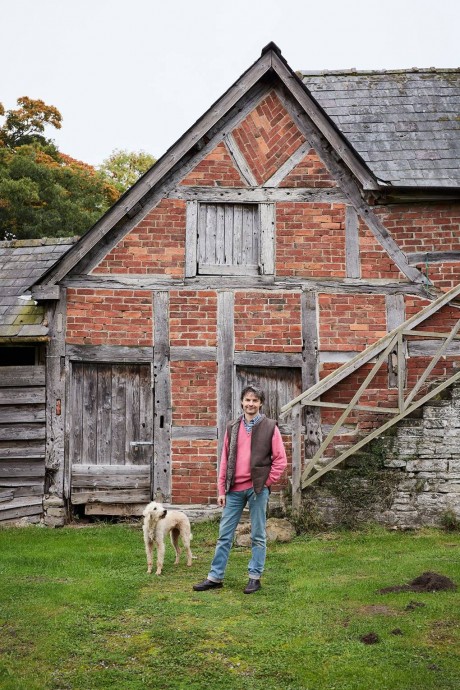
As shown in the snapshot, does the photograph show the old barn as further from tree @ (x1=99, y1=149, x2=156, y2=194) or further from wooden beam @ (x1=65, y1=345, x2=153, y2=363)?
tree @ (x1=99, y1=149, x2=156, y2=194)

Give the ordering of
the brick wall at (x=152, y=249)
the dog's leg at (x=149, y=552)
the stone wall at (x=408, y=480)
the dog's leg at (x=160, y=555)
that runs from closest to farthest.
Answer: the dog's leg at (x=160, y=555), the dog's leg at (x=149, y=552), the stone wall at (x=408, y=480), the brick wall at (x=152, y=249)

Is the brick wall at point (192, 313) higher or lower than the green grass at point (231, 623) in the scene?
higher

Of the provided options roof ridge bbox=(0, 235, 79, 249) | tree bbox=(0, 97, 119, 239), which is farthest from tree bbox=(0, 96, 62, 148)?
roof ridge bbox=(0, 235, 79, 249)

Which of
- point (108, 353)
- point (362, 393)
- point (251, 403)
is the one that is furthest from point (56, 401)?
point (251, 403)

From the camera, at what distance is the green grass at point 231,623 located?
16.9 ft

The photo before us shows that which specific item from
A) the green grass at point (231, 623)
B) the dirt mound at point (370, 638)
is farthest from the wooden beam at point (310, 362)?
the dirt mound at point (370, 638)

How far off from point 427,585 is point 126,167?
3083cm

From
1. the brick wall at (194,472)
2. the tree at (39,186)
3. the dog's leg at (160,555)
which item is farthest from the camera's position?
the tree at (39,186)

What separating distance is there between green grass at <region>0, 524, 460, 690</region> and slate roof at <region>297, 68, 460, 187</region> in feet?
18.9

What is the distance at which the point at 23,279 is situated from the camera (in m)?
12.8

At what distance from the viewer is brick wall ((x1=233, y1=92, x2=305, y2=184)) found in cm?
1169

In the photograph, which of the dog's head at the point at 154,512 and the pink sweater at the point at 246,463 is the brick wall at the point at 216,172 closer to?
the pink sweater at the point at 246,463

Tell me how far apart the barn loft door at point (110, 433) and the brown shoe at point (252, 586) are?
172 inches

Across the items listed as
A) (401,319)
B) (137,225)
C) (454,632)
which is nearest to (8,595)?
(454,632)
